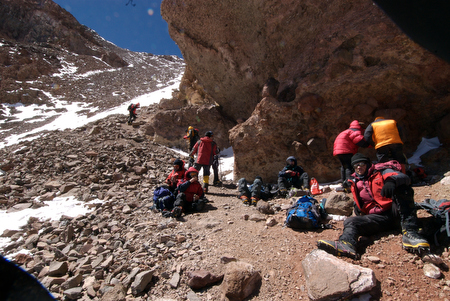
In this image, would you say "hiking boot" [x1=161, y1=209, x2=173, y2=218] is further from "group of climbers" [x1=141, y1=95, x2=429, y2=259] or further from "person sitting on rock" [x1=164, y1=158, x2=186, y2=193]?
"person sitting on rock" [x1=164, y1=158, x2=186, y2=193]

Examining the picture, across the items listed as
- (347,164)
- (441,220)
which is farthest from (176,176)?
(441,220)

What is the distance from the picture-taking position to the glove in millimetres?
2660

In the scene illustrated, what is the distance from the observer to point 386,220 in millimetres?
2828

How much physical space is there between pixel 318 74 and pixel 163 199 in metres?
5.45

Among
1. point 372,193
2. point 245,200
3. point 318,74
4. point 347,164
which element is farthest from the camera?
point 318,74

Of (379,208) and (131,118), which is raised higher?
(131,118)

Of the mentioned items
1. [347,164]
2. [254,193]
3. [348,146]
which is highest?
[348,146]

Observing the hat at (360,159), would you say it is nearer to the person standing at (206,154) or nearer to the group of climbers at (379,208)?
the group of climbers at (379,208)

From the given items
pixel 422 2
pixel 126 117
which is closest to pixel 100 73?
pixel 126 117

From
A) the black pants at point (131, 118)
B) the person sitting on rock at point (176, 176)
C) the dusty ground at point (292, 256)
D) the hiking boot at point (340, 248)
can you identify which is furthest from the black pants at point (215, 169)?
the black pants at point (131, 118)

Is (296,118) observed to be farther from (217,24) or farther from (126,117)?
(126,117)

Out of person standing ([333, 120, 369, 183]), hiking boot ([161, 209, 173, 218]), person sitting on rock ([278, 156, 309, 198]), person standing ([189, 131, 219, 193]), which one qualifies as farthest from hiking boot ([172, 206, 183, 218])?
person standing ([333, 120, 369, 183])

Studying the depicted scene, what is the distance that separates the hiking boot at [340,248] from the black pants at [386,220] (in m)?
0.09

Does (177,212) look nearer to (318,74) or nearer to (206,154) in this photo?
(206,154)
